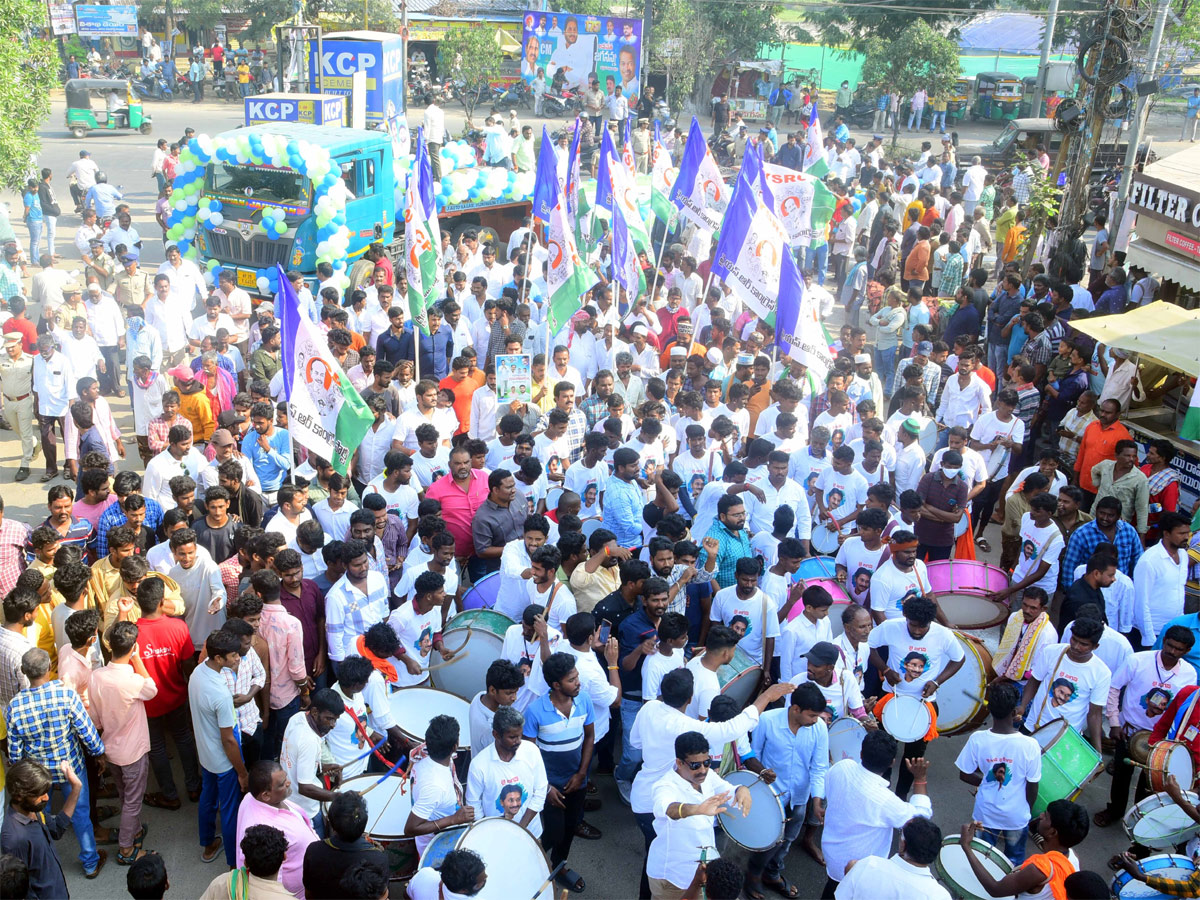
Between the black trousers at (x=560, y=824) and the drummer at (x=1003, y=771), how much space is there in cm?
219

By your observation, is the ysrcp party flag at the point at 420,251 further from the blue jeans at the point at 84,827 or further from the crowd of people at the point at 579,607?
the blue jeans at the point at 84,827

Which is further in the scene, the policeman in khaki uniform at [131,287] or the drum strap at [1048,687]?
the policeman in khaki uniform at [131,287]

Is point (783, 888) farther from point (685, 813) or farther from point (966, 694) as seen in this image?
point (966, 694)

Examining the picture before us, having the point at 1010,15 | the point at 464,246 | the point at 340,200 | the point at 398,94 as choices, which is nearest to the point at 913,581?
the point at 464,246

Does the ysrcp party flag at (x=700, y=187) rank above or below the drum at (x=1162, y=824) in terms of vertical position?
above

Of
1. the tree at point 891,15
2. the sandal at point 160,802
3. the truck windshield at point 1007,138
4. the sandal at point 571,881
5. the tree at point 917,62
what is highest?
the tree at point 891,15

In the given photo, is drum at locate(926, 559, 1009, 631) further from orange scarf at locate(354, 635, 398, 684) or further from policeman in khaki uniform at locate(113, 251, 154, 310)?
policeman in khaki uniform at locate(113, 251, 154, 310)

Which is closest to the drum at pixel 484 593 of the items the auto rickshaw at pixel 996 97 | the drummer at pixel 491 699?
the drummer at pixel 491 699

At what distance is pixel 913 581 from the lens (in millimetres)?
7422

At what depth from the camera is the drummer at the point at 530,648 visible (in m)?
6.30

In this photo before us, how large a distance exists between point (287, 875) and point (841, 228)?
1591 centimetres

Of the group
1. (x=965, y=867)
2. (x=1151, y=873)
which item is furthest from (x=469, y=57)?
(x=1151, y=873)

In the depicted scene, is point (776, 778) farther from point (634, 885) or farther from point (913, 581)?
point (913, 581)

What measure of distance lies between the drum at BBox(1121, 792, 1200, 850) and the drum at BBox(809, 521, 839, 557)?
3.13 meters
